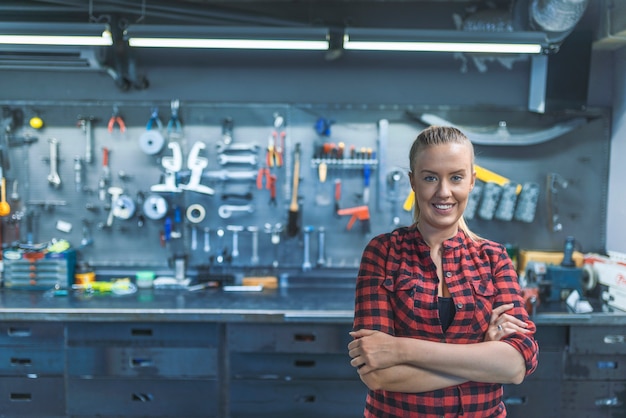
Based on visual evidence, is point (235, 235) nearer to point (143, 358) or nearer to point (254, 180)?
point (254, 180)

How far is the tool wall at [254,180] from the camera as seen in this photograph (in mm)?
2754

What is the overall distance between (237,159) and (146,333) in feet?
3.59

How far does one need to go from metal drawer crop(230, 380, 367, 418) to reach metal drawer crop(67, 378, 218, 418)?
0.14 m

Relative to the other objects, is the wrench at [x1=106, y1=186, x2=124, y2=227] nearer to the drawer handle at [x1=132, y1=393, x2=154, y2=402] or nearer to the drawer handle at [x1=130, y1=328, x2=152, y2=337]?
the drawer handle at [x1=130, y1=328, x2=152, y2=337]

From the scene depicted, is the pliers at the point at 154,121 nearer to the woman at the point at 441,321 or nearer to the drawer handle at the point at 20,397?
the drawer handle at the point at 20,397

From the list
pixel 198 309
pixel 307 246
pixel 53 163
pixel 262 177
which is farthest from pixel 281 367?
pixel 53 163

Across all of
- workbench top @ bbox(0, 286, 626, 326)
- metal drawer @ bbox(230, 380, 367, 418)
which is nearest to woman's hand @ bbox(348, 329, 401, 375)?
workbench top @ bbox(0, 286, 626, 326)

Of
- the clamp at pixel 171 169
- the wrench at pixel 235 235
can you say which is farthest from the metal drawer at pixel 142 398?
the clamp at pixel 171 169

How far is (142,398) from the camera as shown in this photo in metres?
2.20

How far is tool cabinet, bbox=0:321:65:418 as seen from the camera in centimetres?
219

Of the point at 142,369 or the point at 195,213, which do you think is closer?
the point at 142,369

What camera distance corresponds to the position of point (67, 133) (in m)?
2.78

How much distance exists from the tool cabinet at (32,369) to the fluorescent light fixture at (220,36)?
1.42 metres

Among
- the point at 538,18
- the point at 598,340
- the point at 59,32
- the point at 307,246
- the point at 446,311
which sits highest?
the point at 538,18
